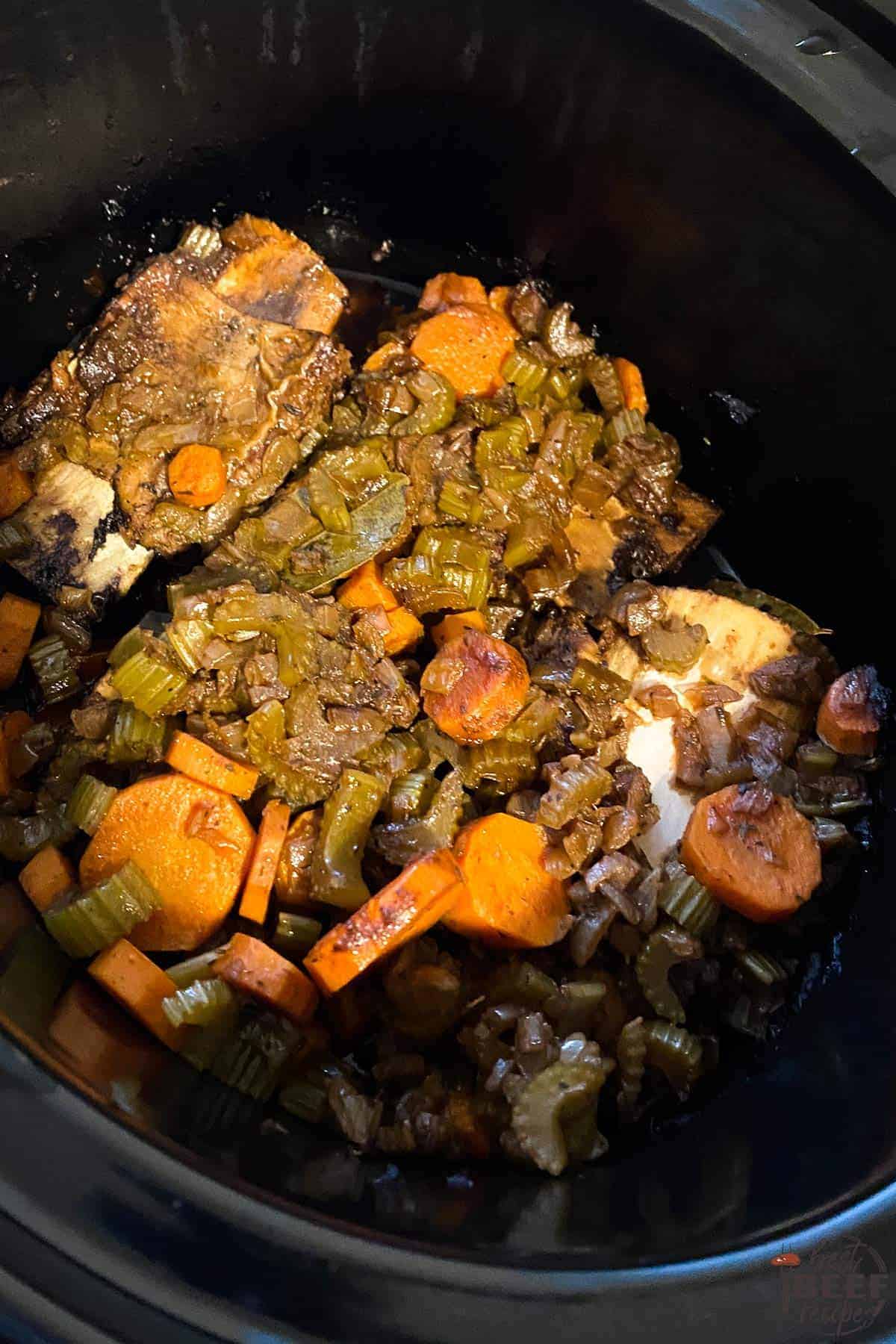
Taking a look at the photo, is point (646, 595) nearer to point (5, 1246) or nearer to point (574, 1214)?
point (574, 1214)

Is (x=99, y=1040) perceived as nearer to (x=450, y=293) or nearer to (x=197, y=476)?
(x=197, y=476)

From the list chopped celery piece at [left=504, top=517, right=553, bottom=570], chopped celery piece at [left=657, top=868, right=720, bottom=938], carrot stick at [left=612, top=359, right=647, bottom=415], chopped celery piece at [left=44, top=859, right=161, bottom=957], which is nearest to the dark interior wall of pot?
carrot stick at [left=612, top=359, right=647, bottom=415]

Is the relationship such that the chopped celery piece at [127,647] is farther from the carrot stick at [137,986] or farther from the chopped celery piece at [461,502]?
the chopped celery piece at [461,502]

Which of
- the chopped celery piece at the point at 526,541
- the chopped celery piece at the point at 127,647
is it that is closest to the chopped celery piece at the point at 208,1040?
the chopped celery piece at the point at 127,647

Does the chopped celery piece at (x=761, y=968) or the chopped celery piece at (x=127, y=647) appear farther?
the chopped celery piece at (x=127, y=647)

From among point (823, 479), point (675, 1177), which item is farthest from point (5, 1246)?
point (823, 479)

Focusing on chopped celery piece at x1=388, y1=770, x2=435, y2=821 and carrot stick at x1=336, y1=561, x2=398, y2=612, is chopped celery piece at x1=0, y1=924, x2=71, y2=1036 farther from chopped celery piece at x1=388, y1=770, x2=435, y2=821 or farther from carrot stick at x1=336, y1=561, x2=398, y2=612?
carrot stick at x1=336, y1=561, x2=398, y2=612

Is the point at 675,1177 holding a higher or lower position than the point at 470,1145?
higher
